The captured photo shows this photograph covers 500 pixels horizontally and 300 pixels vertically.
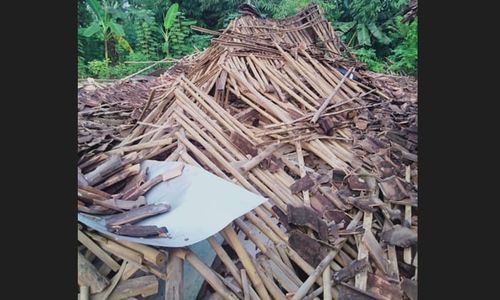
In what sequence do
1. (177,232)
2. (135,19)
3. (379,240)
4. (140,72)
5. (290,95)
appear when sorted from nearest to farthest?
(177,232) < (379,240) < (290,95) < (135,19) < (140,72)

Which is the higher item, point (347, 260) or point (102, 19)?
point (102, 19)

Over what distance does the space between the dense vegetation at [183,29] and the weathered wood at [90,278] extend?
2.26 m

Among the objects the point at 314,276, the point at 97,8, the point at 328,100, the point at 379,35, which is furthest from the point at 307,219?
the point at 379,35

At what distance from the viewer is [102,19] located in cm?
372

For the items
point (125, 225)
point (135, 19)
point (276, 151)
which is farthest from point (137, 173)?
point (135, 19)

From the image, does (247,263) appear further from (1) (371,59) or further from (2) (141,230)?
(1) (371,59)

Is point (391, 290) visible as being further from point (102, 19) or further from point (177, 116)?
point (102, 19)

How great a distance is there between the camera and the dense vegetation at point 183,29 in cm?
405

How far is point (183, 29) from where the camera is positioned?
554 cm

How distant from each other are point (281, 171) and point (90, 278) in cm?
160

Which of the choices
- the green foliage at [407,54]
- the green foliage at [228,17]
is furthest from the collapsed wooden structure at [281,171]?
the green foliage at [228,17]

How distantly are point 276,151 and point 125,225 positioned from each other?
5.11 feet

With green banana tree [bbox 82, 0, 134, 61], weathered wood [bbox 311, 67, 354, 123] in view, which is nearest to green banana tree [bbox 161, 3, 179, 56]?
green banana tree [bbox 82, 0, 134, 61]

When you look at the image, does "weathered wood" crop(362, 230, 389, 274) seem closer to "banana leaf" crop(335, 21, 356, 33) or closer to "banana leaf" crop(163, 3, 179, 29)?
"banana leaf" crop(163, 3, 179, 29)
